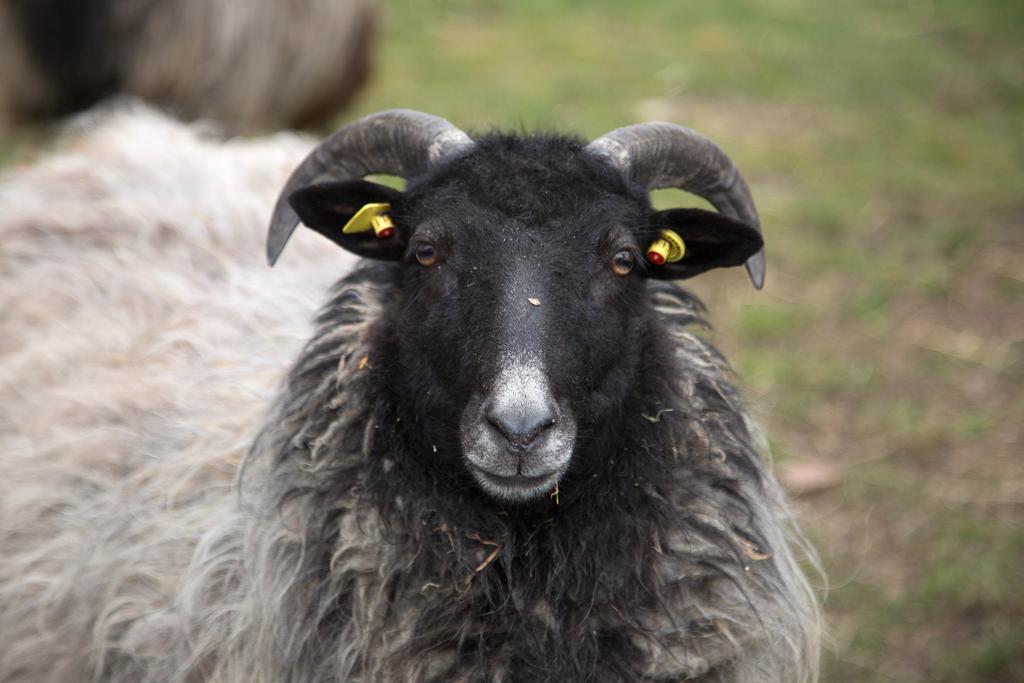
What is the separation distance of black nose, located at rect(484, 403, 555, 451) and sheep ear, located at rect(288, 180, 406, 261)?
2.53ft

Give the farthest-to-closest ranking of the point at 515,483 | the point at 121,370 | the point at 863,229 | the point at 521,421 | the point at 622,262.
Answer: the point at 863,229 < the point at 121,370 < the point at 622,262 < the point at 515,483 < the point at 521,421

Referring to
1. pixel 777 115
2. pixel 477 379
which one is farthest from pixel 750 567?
pixel 777 115

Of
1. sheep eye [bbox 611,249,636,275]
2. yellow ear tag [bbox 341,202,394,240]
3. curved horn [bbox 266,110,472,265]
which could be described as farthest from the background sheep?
sheep eye [bbox 611,249,636,275]

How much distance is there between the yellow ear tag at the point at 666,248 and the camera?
10.4 feet

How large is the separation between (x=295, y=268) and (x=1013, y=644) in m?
3.14

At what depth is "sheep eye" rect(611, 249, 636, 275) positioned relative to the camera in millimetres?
3025

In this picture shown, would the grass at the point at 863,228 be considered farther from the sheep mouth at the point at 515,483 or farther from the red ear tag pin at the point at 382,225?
the sheep mouth at the point at 515,483

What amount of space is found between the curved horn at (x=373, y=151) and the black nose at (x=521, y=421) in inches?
35.8

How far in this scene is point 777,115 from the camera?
9.94 metres

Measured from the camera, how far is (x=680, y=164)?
11.1 ft

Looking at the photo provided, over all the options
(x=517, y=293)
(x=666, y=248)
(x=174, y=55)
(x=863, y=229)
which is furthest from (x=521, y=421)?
(x=174, y=55)

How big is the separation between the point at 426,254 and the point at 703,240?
2.62ft

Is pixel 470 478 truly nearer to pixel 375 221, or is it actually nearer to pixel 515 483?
pixel 515 483

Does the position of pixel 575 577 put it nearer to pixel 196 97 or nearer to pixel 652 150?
pixel 652 150
